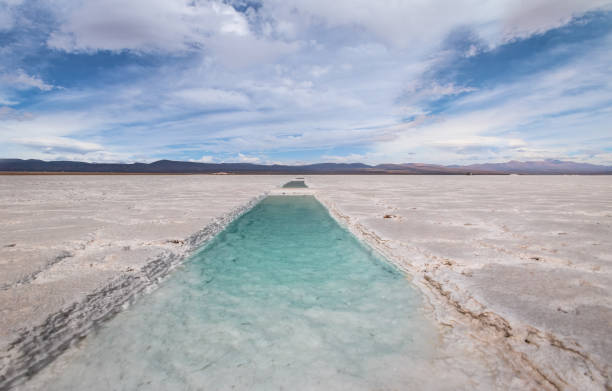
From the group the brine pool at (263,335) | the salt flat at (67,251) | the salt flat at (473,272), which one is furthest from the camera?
the salt flat at (67,251)

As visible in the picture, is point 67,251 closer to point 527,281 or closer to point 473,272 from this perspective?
point 473,272

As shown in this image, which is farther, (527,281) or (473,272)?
(473,272)

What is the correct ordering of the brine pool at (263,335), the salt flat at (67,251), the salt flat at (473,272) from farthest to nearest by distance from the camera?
1. the salt flat at (67,251)
2. the salt flat at (473,272)
3. the brine pool at (263,335)

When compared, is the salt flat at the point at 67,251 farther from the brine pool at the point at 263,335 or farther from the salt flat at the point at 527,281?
the salt flat at the point at 527,281

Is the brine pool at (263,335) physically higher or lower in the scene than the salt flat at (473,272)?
lower

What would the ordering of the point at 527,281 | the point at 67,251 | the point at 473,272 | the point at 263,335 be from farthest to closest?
the point at 67,251, the point at 473,272, the point at 527,281, the point at 263,335

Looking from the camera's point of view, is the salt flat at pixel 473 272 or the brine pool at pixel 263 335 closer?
the brine pool at pixel 263 335

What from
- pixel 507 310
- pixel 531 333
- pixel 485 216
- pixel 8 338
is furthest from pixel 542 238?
pixel 8 338

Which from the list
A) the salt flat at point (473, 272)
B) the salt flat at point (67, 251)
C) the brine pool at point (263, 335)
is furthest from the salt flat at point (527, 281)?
the salt flat at point (67, 251)

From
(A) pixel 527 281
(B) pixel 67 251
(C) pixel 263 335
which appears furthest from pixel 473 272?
(B) pixel 67 251
